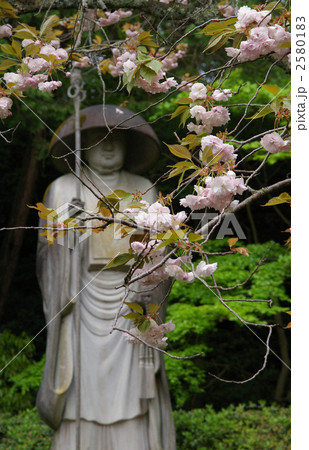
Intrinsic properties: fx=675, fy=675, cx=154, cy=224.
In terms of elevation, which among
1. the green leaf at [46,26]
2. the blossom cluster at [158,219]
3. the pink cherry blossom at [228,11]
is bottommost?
the blossom cluster at [158,219]

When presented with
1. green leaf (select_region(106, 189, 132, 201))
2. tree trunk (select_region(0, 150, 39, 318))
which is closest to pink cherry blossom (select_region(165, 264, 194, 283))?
green leaf (select_region(106, 189, 132, 201))

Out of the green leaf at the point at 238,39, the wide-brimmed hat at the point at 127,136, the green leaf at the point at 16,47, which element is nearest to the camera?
the green leaf at the point at 238,39

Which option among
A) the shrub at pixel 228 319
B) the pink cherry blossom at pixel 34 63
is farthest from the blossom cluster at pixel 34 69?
the shrub at pixel 228 319

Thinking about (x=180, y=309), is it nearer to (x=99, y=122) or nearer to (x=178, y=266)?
(x=99, y=122)

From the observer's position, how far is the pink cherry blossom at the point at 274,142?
2041 millimetres

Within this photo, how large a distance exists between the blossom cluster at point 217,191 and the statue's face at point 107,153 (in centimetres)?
224

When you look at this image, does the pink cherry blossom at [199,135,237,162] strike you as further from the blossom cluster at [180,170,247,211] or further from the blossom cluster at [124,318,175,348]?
the blossom cluster at [124,318,175,348]

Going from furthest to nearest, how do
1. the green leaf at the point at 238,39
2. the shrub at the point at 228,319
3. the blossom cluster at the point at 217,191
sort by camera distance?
the shrub at the point at 228,319 → the green leaf at the point at 238,39 → the blossom cluster at the point at 217,191

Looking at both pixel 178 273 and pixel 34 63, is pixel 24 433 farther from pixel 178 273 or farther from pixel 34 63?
pixel 178 273

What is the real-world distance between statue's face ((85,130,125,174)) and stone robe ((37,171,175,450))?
27 centimetres

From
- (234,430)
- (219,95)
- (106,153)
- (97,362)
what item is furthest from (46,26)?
(234,430)

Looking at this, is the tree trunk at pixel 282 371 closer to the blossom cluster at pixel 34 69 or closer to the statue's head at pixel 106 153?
the statue's head at pixel 106 153

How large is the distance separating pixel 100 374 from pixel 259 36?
2.37 metres

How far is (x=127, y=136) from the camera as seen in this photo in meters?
4.21
